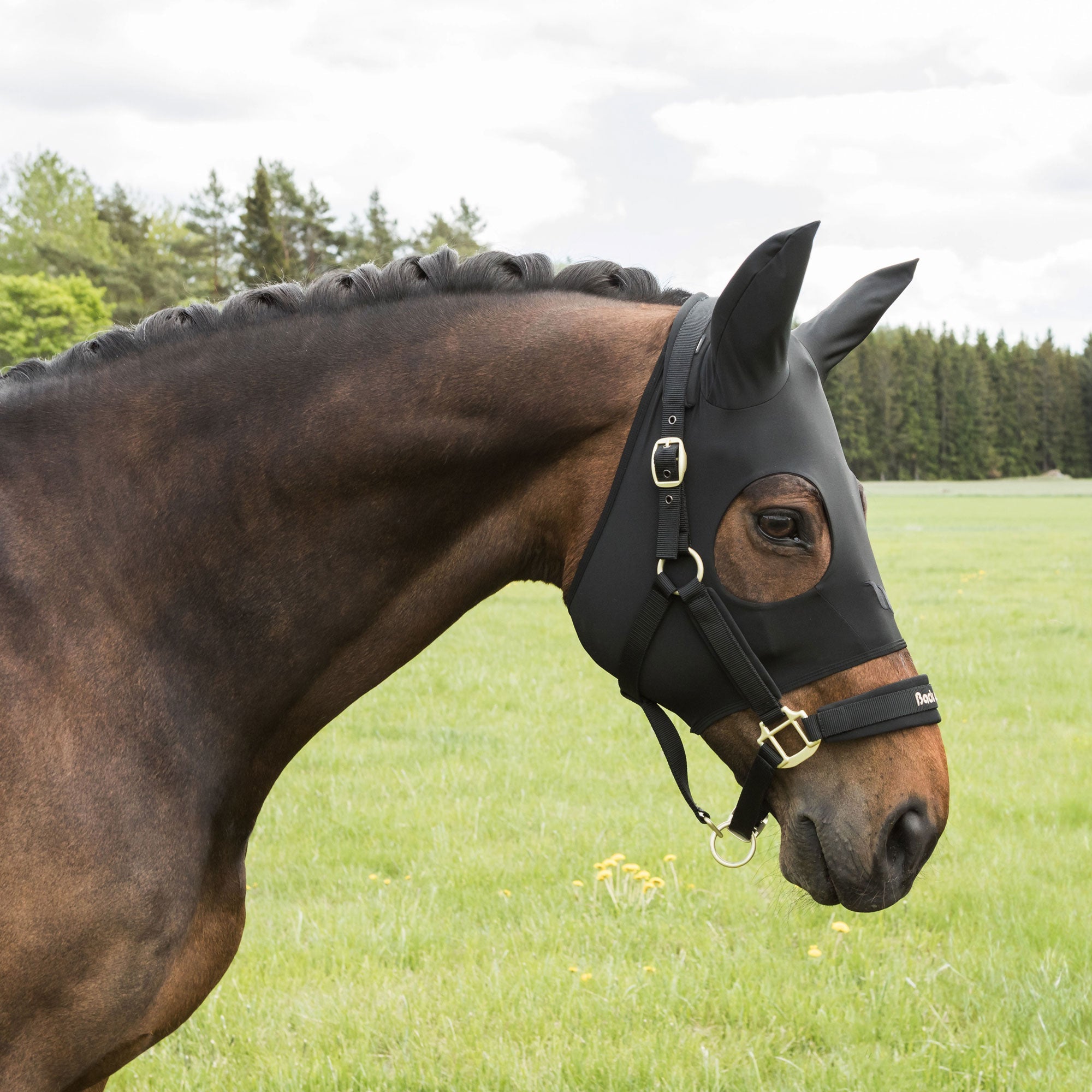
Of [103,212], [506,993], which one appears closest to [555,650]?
[506,993]

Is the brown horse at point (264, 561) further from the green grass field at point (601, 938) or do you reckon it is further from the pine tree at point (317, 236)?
the pine tree at point (317, 236)

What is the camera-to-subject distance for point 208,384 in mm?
2215

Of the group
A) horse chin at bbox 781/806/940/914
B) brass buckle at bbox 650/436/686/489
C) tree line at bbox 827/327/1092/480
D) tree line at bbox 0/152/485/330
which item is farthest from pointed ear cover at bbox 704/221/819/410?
tree line at bbox 827/327/1092/480

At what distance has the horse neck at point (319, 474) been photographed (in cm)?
212

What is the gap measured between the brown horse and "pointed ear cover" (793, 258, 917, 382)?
1.22 ft

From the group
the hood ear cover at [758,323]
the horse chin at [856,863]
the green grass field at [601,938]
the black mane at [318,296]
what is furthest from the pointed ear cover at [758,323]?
the green grass field at [601,938]

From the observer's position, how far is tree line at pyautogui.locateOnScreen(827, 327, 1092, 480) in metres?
97.4

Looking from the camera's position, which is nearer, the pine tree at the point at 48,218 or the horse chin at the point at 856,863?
the horse chin at the point at 856,863

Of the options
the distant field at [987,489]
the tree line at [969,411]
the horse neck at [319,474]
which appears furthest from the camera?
the tree line at [969,411]

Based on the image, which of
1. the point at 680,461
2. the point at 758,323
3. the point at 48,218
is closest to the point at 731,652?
the point at 680,461

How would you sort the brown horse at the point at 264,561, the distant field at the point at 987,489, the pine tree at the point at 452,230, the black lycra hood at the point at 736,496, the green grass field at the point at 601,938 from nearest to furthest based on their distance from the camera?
the brown horse at the point at 264,561 < the black lycra hood at the point at 736,496 < the green grass field at the point at 601,938 < the pine tree at the point at 452,230 < the distant field at the point at 987,489

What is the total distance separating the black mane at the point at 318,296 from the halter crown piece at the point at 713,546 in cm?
50

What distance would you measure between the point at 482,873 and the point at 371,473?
3.32 meters

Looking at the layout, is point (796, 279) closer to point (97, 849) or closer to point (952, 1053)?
point (97, 849)
